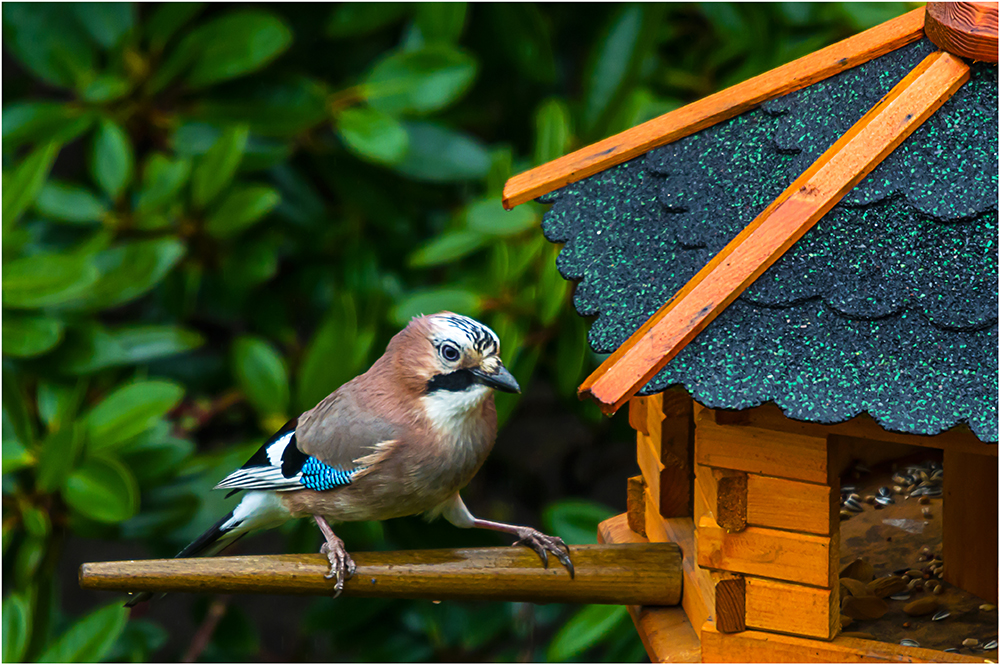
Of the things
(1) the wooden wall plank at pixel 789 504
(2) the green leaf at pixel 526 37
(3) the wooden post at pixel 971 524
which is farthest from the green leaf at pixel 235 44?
(3) the wooden post at pixel 971 524

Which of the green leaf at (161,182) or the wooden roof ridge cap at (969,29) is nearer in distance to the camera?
the wooden roof ridge cap at (969,29)

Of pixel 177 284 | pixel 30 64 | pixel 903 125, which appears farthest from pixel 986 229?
pixel 30 64

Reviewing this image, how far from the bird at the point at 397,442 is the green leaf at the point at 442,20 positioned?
151 centimetres

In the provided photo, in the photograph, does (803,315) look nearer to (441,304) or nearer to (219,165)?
(441,304)

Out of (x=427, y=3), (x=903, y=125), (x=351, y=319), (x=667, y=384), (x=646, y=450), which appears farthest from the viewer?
(x=427, y=3)

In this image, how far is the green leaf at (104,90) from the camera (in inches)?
122

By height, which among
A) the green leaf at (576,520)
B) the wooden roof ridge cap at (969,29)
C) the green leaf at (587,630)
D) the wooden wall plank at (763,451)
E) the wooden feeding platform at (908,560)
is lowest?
the green leaf at (587,630)

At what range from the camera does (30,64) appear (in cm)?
317

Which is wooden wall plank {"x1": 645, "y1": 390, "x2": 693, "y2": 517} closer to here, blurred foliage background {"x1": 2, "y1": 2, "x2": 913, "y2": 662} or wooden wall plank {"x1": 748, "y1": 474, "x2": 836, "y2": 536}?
wooden wall plank {"x1": 748, "y1": 474, "x2": 836, "y2": 536}

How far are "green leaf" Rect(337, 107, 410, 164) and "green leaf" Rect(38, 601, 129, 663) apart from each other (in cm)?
136

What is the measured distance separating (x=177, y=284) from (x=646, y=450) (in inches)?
66.6

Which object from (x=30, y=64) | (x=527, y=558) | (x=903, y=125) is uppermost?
(x=30, y=64)

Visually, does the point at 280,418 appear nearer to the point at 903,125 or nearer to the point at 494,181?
the point at 494,181

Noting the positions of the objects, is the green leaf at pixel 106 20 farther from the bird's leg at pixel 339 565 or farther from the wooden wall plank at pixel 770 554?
the wooden wall plank at pixel 770 554
